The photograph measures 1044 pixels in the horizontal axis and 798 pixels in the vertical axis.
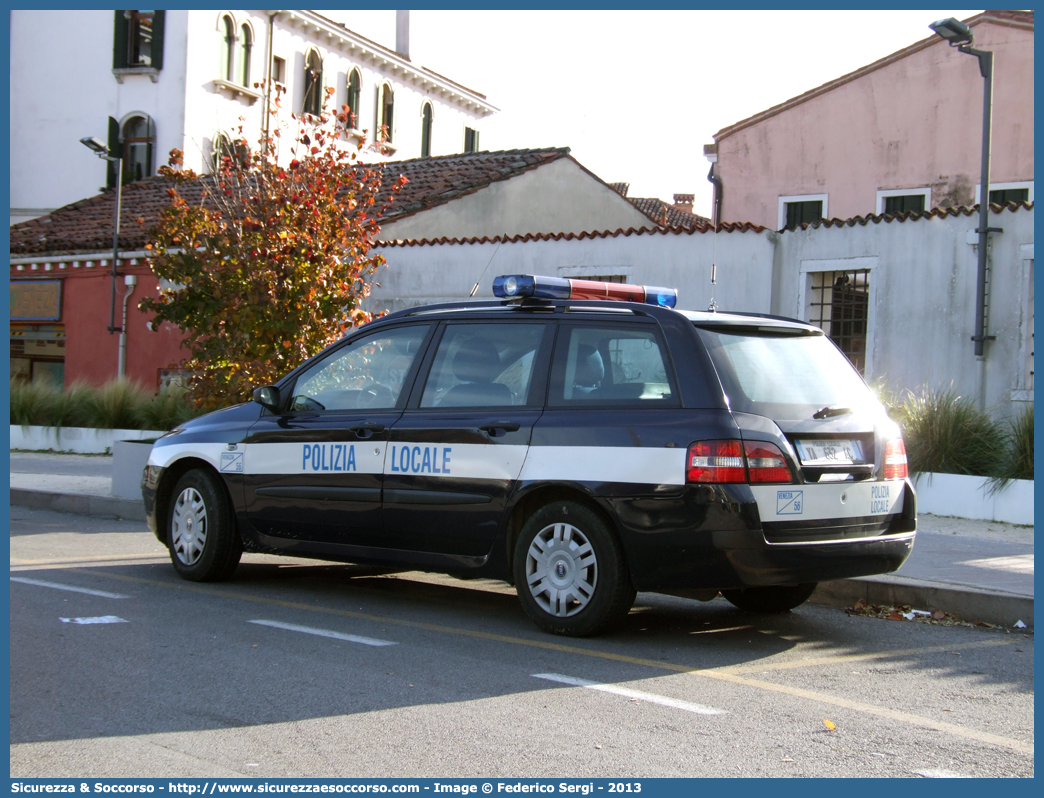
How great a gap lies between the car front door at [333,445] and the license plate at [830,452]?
238cm

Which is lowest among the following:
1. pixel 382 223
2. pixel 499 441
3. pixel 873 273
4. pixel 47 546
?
pixel 47 546

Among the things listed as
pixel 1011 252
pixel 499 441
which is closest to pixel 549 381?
pixel 499 441

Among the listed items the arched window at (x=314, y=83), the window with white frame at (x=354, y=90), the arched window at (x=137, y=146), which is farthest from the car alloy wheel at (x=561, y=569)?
the window with white frame at (x=354, y=90)

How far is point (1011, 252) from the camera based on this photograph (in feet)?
47.0

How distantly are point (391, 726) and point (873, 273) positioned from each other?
41.5 feet

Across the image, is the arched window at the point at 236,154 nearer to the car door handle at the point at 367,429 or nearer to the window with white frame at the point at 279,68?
the car door handle at the point at 367,429

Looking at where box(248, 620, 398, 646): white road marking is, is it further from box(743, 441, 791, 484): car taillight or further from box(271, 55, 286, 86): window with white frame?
box(271, 55, 286, 86): window with white frame

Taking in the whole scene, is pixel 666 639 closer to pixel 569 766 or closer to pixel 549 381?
pixel 549 381

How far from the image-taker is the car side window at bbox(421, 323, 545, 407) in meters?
6.50

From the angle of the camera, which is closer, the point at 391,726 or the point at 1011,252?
the point at 391,726

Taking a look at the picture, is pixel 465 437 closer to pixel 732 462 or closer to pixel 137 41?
pixel 732 462

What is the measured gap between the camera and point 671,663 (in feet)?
18.7

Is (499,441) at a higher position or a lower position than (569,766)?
higher

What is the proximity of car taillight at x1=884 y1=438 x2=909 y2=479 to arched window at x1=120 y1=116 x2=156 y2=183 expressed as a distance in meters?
30.0
